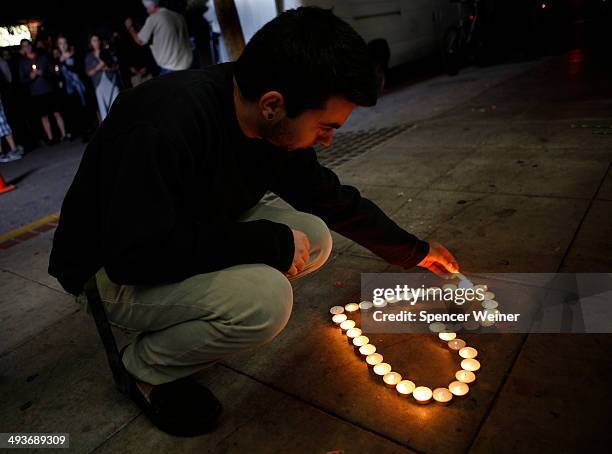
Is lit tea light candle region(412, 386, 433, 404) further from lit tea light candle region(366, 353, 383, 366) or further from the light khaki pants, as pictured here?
the light khaki pants

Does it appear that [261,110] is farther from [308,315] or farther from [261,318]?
[308,315]

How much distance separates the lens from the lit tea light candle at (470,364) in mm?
1651

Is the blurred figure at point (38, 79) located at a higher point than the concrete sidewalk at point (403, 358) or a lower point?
higher

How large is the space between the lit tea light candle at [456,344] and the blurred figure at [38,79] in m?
8.61

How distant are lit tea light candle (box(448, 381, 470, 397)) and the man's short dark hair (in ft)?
3.34

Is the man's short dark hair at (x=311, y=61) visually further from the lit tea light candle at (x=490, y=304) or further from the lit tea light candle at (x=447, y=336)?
the lit tea light candle at (x=490, y=304)

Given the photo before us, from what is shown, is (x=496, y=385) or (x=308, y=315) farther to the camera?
(x=308, y=315)

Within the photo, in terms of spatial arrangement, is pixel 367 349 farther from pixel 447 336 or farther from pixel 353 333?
pixel 447 336

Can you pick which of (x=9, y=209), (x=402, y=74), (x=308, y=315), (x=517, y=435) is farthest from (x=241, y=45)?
(x=402, y=74)

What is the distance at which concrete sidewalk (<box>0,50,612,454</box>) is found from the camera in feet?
4.79

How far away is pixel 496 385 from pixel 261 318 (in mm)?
868

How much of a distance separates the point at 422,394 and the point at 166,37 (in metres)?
5.73

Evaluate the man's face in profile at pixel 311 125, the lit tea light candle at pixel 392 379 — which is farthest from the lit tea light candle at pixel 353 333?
the man's face in profile at pixel 311 125

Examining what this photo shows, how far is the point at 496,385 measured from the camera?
158 centimetres
